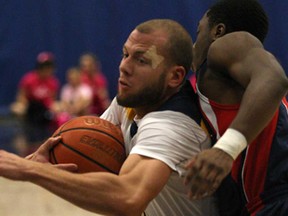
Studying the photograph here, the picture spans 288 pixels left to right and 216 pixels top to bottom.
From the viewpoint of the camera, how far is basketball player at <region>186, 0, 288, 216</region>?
195 centimetres

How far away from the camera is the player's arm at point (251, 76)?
2002 mm

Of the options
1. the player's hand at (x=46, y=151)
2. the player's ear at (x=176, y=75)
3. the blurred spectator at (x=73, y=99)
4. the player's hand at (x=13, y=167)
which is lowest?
the blurred spectator at (x=73, y=99)

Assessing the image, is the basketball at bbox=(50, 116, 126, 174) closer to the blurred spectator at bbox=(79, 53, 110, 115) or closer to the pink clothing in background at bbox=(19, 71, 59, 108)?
the blurred spectator at bbox=(79, 53, 110, 115)

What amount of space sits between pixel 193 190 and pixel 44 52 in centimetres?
834

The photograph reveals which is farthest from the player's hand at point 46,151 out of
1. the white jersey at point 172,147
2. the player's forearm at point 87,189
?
the player's forearm at point 87,189

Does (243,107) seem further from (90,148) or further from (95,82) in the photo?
(95,82)

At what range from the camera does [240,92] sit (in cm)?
235

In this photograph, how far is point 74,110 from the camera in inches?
378

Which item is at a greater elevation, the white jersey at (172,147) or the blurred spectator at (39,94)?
the white jersey at (172,147)

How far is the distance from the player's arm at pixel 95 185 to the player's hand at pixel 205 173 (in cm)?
25

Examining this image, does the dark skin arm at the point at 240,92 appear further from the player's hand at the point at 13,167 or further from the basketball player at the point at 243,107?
the player's hand at the point at 13,167

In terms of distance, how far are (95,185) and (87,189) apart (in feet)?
0.09

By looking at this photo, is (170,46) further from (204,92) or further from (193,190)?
(193,190)

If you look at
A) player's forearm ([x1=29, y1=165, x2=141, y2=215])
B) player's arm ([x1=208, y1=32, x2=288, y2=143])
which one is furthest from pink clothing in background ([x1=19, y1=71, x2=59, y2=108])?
player's forearm ([x1=29, y1=165, x2=141, y2=215])
